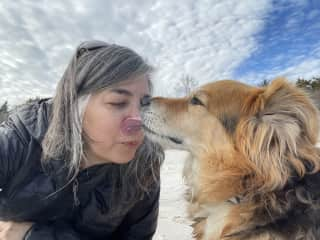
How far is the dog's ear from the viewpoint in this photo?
190 centimetres

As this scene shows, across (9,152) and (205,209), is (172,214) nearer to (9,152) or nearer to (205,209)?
(205,209)

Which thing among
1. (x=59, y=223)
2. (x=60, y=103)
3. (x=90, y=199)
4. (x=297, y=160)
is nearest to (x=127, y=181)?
(x=90, y=199)

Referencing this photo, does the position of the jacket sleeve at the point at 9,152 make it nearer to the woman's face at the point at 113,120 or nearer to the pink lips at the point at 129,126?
the woman's face at the point at 113,120

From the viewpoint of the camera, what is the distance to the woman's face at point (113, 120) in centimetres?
213

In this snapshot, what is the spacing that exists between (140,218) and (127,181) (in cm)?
39

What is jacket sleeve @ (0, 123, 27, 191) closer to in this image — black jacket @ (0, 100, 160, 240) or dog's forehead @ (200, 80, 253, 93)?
black jacket @ (0, 100, 160, 240)

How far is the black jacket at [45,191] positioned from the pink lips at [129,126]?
391 millimetres

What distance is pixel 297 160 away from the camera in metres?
1.88

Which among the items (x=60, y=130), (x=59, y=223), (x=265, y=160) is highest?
(x=60, y=130)

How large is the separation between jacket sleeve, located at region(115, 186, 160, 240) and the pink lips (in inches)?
25.2

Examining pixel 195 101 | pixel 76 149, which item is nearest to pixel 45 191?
pixel 76 149

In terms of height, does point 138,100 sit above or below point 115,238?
above

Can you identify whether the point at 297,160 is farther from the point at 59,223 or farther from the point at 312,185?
the point at 59,223

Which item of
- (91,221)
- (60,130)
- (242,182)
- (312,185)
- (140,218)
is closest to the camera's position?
(312,185)
